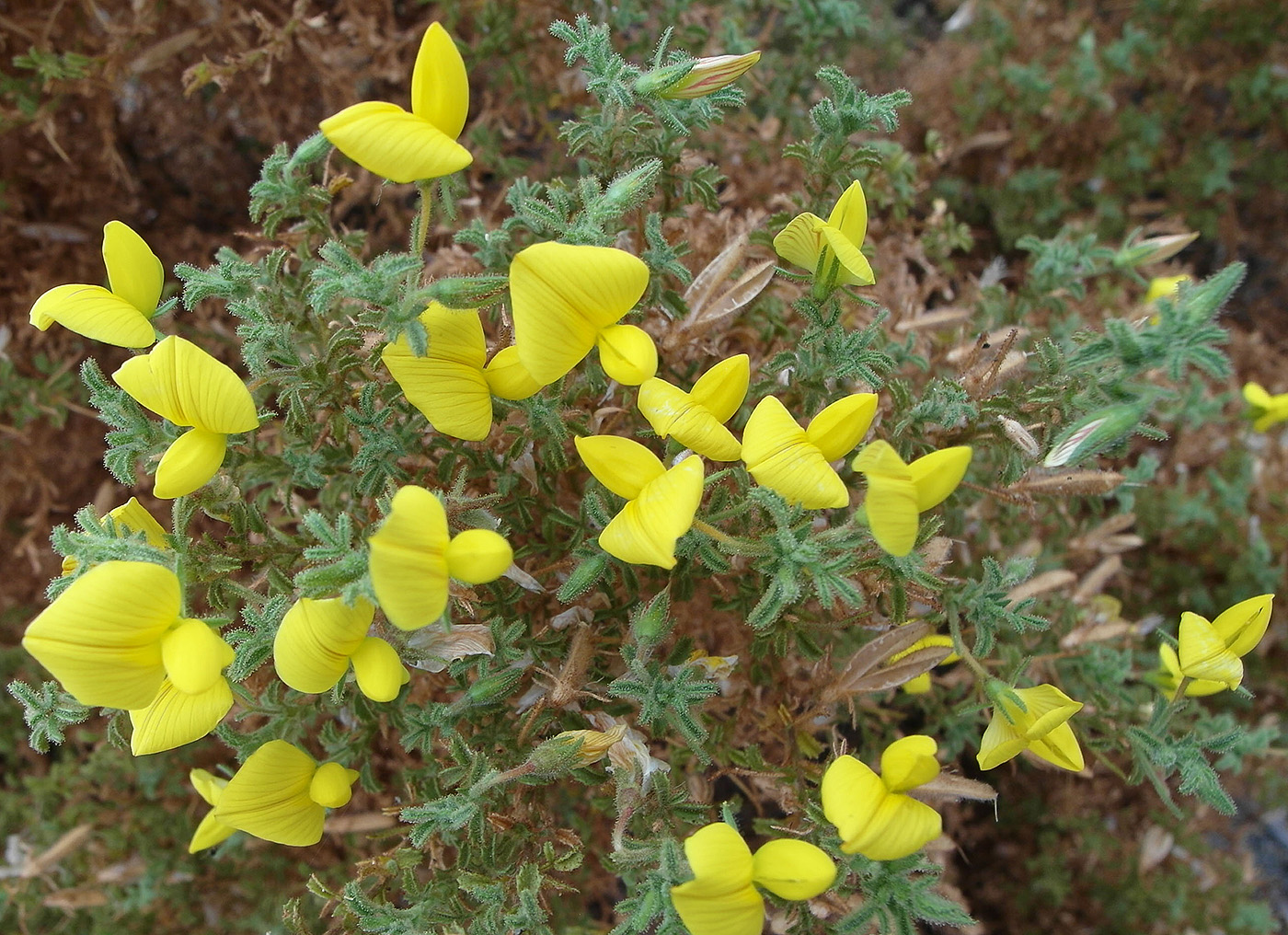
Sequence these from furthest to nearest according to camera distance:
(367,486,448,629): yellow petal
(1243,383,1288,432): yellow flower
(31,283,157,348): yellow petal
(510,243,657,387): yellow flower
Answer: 1. (1243,383,1288,432): yellow flower
2. (31,283,157,348): yellow petal
3. (510,243,657,387): yellow flower
4. (367,486,448,629): yellow petal

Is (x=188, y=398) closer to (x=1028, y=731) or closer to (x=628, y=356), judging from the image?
(x=628, y=356)

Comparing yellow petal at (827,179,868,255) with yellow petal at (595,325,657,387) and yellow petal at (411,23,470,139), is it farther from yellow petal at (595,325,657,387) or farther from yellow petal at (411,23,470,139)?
yellow petal at (411,23,470,139)

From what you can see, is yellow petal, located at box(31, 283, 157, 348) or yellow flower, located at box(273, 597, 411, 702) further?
yellow petal, located at box(31, 283, 157, 348)

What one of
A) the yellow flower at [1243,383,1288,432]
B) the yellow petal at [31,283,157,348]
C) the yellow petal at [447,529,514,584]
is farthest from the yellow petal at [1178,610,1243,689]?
the yellow petal at [31,283,157,348]

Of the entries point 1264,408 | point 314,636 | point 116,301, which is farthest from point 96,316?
point 1264,408

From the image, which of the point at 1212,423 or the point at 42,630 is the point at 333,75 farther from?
the point at 1212,423

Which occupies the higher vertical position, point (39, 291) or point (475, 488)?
point (475, 488)

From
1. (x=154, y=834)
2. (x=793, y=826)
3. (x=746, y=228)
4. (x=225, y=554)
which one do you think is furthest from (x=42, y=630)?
(x=154, y=834)
